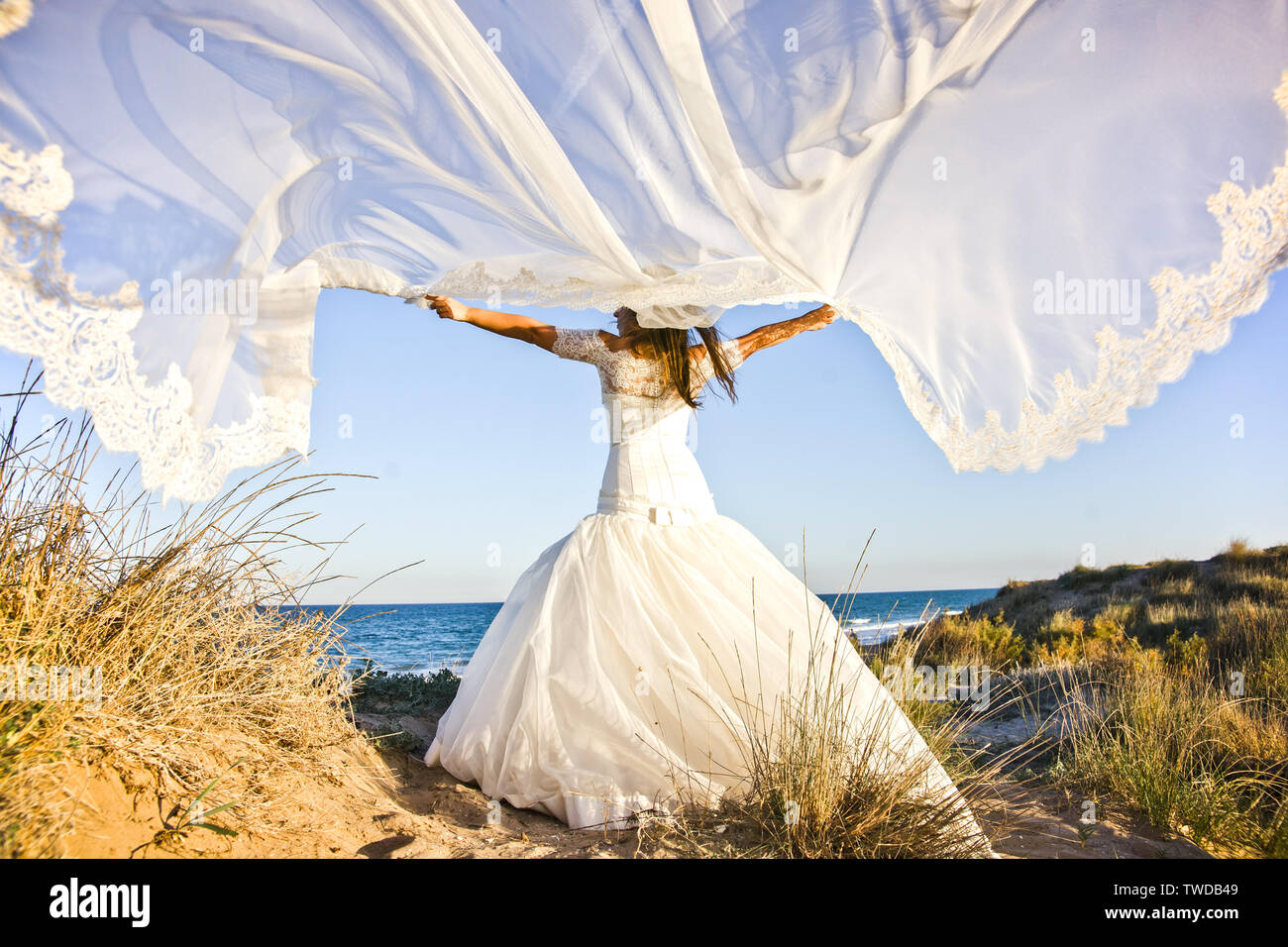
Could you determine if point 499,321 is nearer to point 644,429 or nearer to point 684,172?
point 644,429

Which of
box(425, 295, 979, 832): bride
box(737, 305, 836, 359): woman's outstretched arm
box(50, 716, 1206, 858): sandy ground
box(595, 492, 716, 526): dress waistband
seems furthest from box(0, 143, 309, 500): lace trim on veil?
box(737, 305, 836, 359): woman's outstretched arm

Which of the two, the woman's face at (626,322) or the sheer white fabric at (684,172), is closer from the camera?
the sheer white fabric at (684,172)

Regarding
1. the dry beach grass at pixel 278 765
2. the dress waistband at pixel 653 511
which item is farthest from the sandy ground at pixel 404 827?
the dress waistband at pixel 653 511

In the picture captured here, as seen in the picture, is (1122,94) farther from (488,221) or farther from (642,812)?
(642,812)

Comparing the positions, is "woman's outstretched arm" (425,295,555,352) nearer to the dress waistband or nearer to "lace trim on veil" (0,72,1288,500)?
"lace trim on veil" (0,72,1288,500)

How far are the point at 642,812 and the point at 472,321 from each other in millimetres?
2375

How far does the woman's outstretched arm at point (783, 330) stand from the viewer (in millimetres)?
3650

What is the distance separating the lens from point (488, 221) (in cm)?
315

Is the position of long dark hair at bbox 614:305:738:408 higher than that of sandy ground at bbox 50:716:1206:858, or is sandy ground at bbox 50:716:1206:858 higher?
long dark hair at bbox 614:305:738:408

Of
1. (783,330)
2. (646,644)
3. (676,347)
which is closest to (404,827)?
(646,644)

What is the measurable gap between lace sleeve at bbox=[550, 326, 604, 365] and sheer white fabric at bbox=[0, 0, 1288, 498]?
0.76 m

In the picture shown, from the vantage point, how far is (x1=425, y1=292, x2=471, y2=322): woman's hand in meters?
3.35

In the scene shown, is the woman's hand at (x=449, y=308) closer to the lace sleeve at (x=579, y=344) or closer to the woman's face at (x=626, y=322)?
the lace sleeve at (x=579, y=344)

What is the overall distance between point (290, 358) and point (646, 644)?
2.03 m
